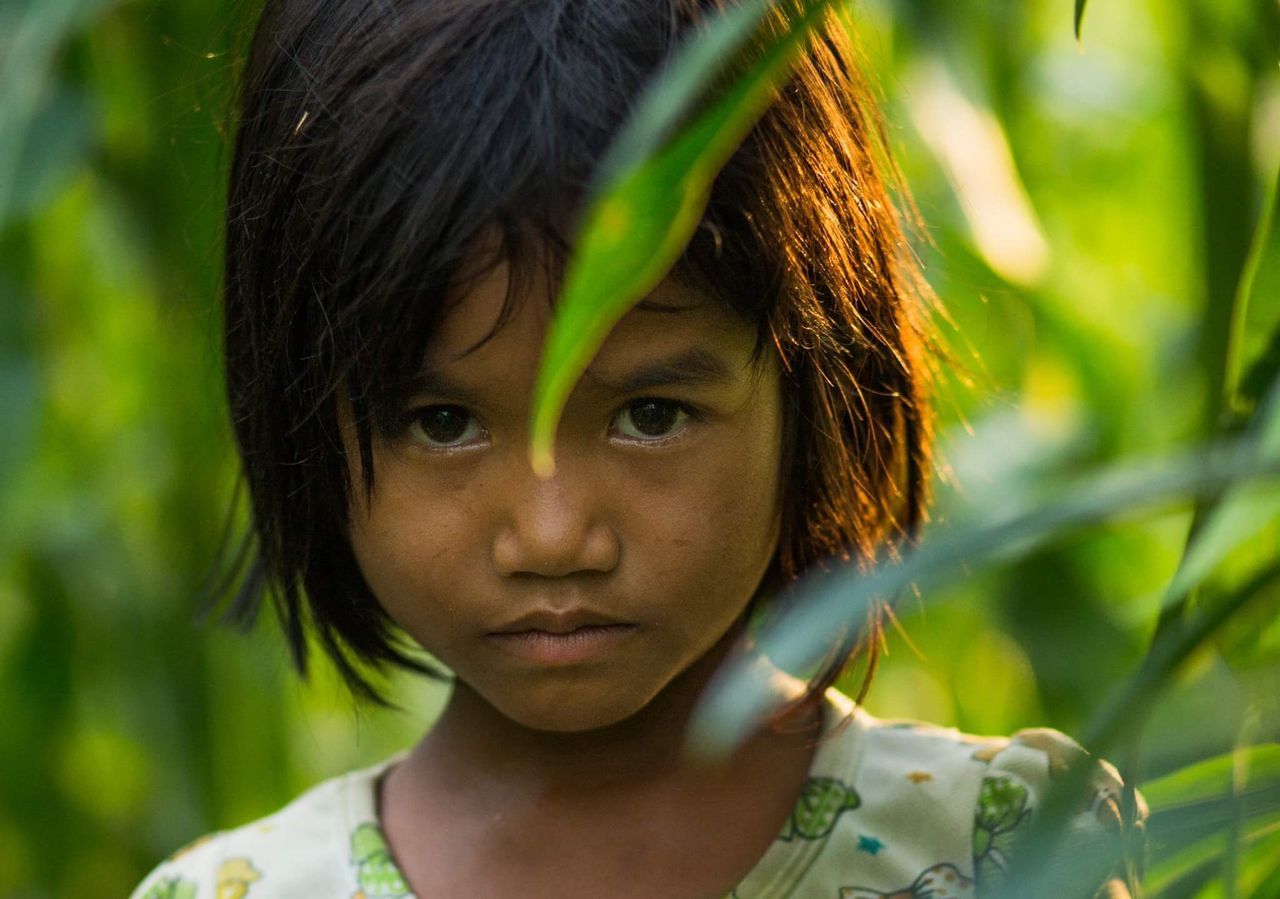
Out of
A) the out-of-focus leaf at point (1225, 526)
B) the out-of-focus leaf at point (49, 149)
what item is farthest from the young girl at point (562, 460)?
the out-of-focus leaf at point (49, 149)

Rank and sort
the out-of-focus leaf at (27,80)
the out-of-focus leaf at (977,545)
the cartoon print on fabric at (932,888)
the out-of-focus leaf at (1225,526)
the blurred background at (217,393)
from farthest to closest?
the blurred background at (217,393) → the out-of-focus leaf at (27,80) → the cartoon print on fabric at (932,888) → the out-of-focus leaf at (1225,526) → the out-of-focus leaf at (977,545)

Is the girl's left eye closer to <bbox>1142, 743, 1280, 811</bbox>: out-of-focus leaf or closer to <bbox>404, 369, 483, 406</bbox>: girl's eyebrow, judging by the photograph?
<bbox>404, 369, 483, 406</bbox>: girl's eyebrow

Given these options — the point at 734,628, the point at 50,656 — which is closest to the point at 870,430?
the point at 734,628

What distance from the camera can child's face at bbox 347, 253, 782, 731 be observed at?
55cm

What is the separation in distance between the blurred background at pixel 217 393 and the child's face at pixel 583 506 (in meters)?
0.31

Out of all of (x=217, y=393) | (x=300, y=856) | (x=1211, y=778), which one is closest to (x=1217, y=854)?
(x=1211, y=778)

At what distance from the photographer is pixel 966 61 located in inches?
38.8

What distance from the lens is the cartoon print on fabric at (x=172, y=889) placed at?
749 millimetres

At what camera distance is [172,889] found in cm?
76

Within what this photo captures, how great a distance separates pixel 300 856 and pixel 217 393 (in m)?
0.46

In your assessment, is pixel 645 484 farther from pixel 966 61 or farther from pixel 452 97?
pixel 966 61

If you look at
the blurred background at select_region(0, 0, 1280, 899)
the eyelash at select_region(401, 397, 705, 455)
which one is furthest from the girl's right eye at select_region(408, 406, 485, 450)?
the blurred background at select_region(0, 0, 1280, 899)

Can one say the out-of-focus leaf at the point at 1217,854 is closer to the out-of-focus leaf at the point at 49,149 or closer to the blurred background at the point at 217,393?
the blurred background at the point at 217,393

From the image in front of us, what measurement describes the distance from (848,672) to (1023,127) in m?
0.59
